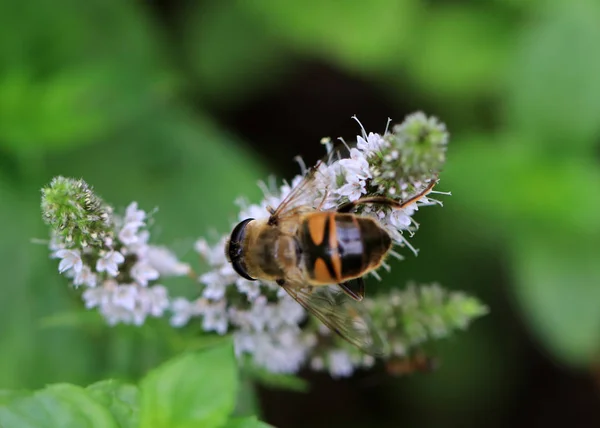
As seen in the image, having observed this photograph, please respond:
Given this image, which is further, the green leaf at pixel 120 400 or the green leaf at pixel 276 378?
the green leaf at pixel 276 378

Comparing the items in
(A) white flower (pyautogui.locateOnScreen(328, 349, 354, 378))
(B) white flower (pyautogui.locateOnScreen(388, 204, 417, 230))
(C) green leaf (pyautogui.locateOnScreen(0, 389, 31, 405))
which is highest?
(B) white flower (pyautogui.locateOnScreen(388, 204, 417, 230))

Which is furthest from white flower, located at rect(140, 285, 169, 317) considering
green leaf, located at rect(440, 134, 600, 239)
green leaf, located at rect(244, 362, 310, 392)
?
green leaf, located at rect(440, 134, 600, 239)

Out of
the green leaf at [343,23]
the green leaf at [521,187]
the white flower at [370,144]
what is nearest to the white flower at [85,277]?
the white flower at [370,144]

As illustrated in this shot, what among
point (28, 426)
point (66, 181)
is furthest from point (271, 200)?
point (28, 426)

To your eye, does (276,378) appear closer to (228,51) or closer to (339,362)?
(339,362)

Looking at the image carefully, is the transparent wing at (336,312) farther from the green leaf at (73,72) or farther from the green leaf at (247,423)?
the green leaf at (73,72)

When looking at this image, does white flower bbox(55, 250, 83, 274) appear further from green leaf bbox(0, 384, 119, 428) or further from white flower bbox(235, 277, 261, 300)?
white flower bbox(235, 277, 261, 300)
